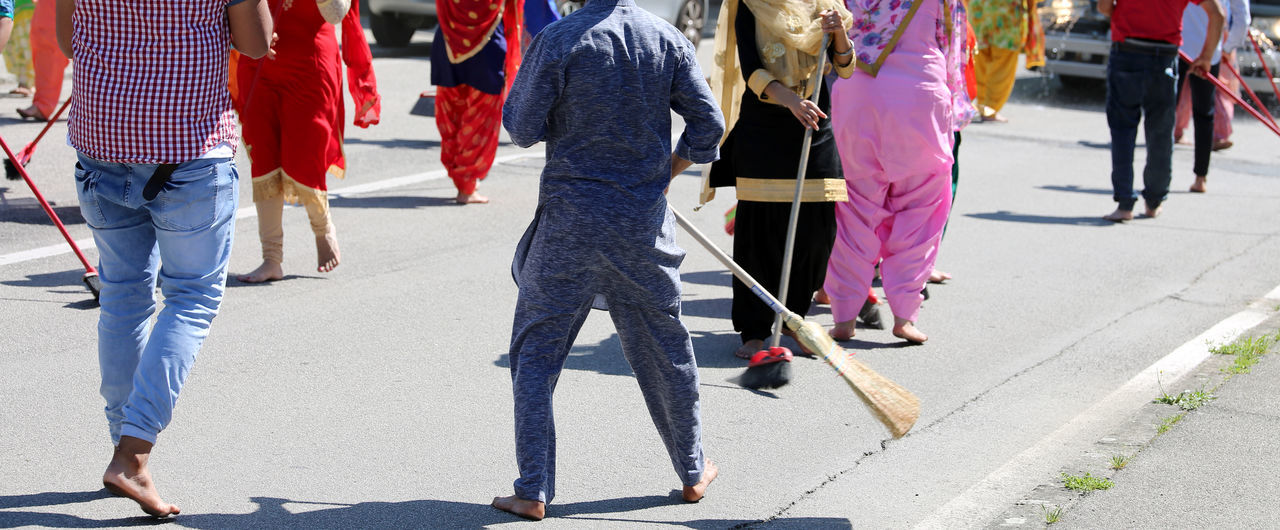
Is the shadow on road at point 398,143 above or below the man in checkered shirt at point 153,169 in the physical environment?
below

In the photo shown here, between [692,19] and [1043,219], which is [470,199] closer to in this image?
[1043,219]

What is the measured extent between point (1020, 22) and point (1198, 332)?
6.19 m

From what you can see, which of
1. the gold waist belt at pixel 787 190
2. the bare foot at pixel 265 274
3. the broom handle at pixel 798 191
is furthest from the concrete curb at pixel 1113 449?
the bare foot at pixel 265 274

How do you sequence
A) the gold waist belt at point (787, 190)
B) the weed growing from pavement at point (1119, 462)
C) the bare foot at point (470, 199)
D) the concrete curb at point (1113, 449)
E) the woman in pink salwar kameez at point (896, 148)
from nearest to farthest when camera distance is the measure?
the concrete curb at point (1113, 449) < the weed growing from pavement at point (1119, 462) < the gold waist belt at point (787, 190) < the woman in pink salwar kameez at point (896, 148) < the bare foot at point (470, 199)

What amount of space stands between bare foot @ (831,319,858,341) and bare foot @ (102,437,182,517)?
10.3 feet

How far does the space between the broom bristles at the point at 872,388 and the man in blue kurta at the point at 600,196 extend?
427mm

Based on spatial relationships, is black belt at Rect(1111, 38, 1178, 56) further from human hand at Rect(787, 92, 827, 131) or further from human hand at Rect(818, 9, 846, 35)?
human hand at Rect(787, 92, 827, 131)

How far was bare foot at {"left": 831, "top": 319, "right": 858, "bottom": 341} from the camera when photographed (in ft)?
19.4

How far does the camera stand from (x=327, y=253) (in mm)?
6668

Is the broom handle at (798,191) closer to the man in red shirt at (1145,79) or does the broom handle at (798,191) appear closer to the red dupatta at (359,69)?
the red dupatta at (359,69)

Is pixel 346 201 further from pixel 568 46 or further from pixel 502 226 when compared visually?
pixel 568 46

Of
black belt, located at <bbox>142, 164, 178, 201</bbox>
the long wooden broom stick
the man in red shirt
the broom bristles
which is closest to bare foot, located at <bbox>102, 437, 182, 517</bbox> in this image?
black belt, located at <bbox>142, 164, 178, 201</bbox>

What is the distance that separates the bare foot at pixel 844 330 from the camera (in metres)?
5.91

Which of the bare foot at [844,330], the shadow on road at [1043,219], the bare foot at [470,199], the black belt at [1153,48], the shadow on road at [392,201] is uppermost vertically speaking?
the black belt at [1153,48]
